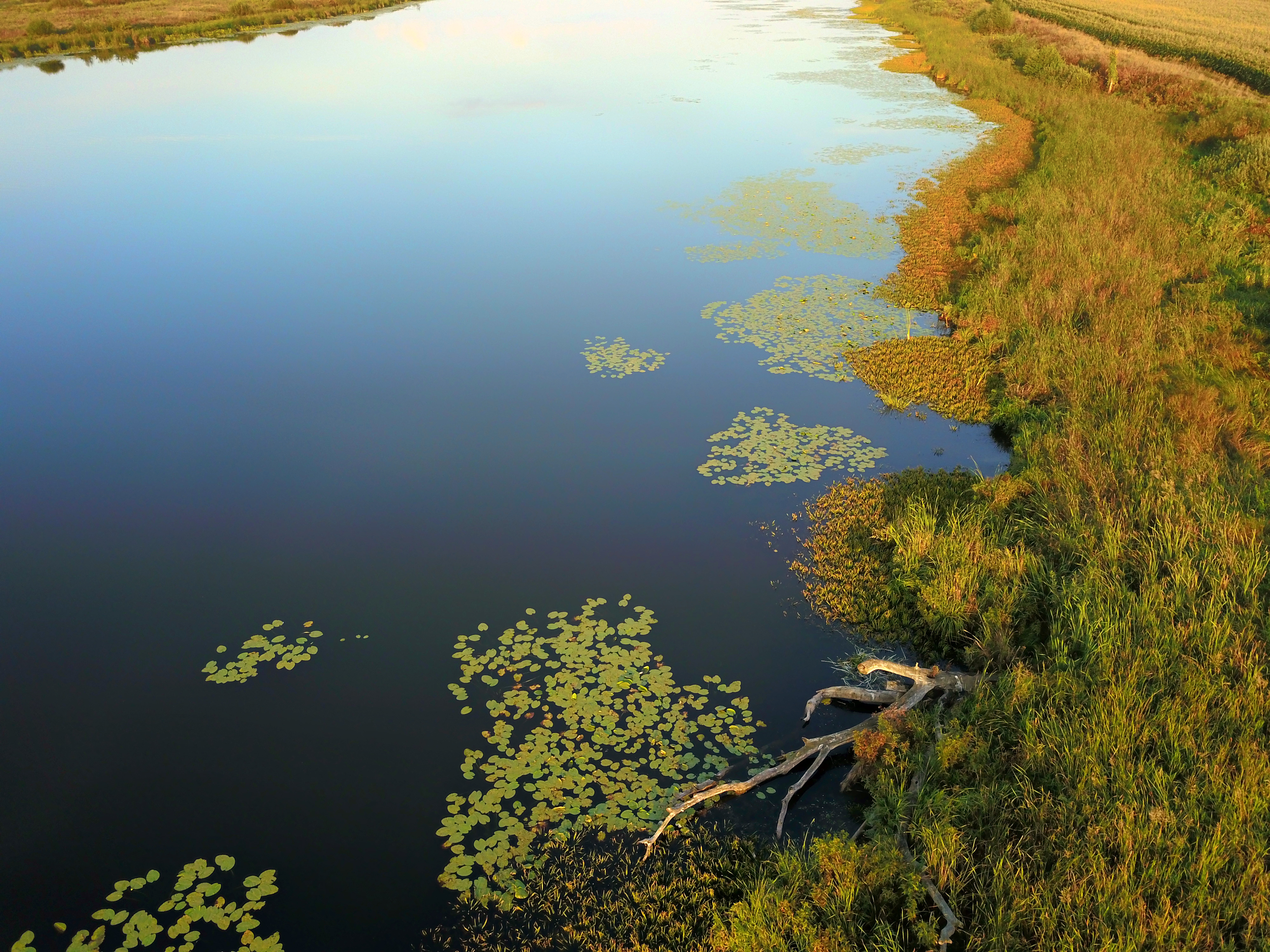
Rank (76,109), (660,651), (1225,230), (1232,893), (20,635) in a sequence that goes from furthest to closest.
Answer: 1. (76,109)
2. (1225,230)
3. (20,635)
4. (660,651)
5. (1232,893)

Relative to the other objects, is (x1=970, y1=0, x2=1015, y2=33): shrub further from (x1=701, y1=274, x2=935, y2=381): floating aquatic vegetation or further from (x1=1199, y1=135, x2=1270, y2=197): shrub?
(x1=701, y1=274, x2=935, y2=381): floating aquatic vegetation

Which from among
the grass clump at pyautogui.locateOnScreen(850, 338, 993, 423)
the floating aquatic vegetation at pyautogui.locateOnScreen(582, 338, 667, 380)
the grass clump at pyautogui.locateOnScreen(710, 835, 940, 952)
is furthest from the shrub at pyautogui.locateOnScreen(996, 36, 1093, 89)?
the grass clump at pyautogui.locateOnScreen(710, 835, 940, 952)

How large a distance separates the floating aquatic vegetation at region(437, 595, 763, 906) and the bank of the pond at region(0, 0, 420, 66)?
29.6 metres

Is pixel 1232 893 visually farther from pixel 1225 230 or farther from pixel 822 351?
pixel 1225 230

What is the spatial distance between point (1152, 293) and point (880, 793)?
23.4ft

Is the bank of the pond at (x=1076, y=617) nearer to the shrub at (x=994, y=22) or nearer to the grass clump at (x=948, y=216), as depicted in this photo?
the grass clump at (x=948, y=216)

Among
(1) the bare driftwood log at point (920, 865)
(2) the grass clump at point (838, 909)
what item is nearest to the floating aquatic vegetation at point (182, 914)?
(2) the grass clump at point (838, 909)

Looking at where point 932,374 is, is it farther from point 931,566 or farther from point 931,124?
point 931,124

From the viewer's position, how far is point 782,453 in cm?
728

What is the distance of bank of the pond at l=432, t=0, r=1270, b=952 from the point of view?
3379mm

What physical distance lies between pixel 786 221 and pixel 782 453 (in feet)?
22.1

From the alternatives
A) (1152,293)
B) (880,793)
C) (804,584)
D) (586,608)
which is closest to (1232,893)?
(880,793)

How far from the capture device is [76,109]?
20.7 m

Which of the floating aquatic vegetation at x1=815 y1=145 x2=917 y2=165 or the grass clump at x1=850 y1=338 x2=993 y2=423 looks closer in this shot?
the grass clump at x1=850 y1=338 x2=993 y2=423
